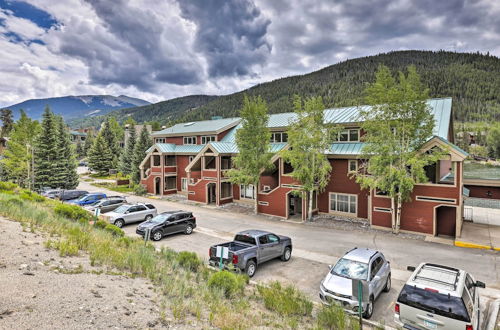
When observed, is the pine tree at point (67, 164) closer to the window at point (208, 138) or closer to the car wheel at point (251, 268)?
the window at point (208, 138)

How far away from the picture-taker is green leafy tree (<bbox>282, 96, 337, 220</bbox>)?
A: 2078 centimetres

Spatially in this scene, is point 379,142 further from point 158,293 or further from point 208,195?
point 208,195

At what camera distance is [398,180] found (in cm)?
1727

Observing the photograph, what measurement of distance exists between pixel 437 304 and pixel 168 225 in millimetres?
14365

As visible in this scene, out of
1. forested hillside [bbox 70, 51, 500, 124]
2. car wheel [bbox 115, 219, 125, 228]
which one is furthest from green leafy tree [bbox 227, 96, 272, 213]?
forested hillside [bbox 70, 51, 500, 124]

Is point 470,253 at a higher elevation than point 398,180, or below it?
below

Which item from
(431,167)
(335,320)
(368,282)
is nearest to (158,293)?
(335,320)

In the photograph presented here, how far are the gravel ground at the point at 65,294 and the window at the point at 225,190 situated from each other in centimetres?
2022

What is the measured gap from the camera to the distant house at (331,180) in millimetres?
17625

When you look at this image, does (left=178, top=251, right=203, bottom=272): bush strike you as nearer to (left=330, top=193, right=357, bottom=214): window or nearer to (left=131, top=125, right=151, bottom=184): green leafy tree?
(left=330, top=193, right=357, bottom=214): window

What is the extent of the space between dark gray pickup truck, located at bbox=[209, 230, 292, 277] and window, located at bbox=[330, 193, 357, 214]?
10649mm

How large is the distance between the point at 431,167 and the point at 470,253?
7.60 m

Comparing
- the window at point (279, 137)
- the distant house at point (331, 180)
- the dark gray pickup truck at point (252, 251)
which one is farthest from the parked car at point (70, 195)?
the dark gray pickup truck at point (252, 251)

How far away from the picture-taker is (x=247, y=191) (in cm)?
2883
